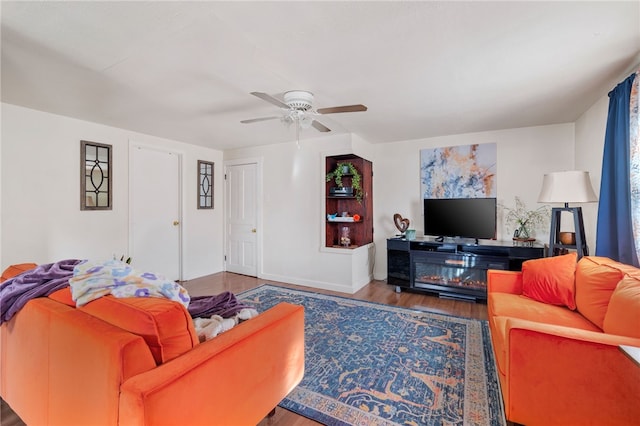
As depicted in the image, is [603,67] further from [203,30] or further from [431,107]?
[203,30]

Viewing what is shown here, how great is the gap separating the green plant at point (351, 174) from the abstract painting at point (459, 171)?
96 centimetres

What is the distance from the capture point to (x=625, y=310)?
1.56 m

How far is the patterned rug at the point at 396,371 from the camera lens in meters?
1.72

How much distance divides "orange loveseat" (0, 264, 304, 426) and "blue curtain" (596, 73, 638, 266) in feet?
8.45

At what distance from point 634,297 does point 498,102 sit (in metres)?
2.12

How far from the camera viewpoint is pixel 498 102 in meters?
2.94

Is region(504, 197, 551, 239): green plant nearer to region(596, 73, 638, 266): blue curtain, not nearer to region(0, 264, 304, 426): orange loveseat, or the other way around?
region(596, 73, 638, 266): blue curtain

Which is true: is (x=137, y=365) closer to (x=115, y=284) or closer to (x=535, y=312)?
(x=115, y=284)

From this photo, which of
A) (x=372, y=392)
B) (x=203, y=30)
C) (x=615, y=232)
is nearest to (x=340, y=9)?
(x=203, y=30)

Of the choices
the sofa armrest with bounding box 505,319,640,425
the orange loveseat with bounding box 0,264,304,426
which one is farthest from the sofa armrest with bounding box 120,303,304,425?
the sofa armrest with bounding box 505,319,640,425

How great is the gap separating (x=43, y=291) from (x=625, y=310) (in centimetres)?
311

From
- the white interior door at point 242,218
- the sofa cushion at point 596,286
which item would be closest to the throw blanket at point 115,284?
the sofa cushion at point 596,286

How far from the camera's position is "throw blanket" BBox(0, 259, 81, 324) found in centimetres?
151

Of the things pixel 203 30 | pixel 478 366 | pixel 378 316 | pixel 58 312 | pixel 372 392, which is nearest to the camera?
pixel 58 312
